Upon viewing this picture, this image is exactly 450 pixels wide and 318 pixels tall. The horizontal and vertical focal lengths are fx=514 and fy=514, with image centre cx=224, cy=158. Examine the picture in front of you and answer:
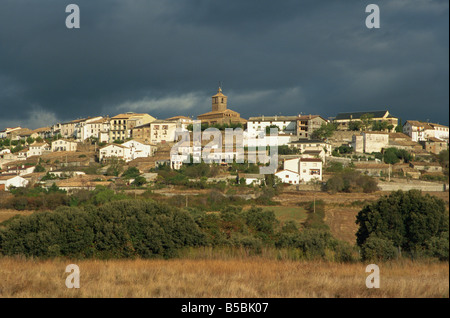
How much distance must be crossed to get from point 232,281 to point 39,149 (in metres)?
62.5

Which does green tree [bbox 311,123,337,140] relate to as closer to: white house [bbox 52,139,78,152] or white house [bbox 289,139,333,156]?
white house [bbox 289,139,333,156]

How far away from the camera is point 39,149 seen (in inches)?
2559

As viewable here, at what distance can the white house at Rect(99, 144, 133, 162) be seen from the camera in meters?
57.2

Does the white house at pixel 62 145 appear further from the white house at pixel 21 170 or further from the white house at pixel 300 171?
the white house at pixel 300 171

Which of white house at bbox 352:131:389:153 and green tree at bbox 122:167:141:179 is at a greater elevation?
white house at bbox 352:131:389:153

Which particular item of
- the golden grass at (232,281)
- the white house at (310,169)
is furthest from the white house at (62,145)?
the golden grass at (232,281)

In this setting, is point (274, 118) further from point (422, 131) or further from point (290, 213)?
point (290, 213)

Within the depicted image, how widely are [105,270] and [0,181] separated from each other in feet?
131

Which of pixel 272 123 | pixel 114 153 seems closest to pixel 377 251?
pixel 114 153

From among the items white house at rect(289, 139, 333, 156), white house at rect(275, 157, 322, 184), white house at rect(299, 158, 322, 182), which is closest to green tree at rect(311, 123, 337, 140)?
white house at rect(289, 139, 333, 156)

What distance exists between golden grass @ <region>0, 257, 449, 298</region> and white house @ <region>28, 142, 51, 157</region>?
192 ft

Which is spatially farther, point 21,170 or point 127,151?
point 127,151
